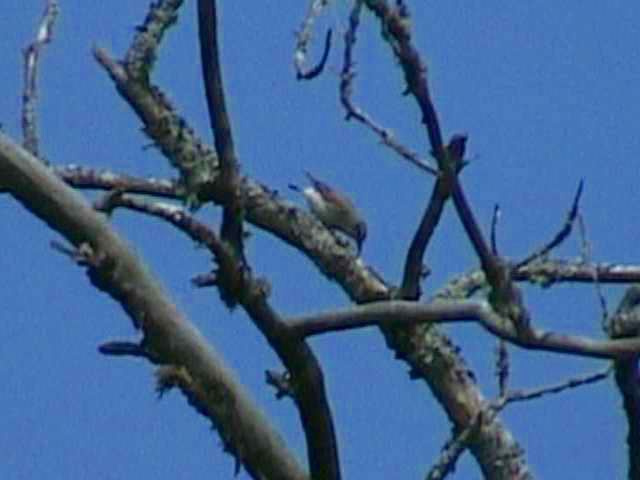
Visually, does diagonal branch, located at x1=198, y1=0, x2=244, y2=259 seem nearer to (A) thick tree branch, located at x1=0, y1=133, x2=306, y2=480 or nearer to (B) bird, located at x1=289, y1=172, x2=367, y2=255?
(A) thick tree branch, located at x1=0, y1=133, x2=306, y2=480

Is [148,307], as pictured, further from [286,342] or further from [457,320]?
[457,320]

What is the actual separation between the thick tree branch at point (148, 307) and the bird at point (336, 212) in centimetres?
82

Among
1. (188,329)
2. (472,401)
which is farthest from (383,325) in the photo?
(472,401)

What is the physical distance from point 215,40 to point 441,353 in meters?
0.85

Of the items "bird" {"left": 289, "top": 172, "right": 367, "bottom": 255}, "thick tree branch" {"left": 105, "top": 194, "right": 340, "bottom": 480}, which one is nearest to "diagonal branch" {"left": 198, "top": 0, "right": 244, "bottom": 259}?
"thick tree branch" {"left": 105, "top": 194, "right": 340, "bottom": 480}

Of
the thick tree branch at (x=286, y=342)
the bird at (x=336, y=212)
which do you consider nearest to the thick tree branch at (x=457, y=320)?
the thick tree branch at (x=286, y=342)

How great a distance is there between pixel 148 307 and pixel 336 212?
2.90 feet

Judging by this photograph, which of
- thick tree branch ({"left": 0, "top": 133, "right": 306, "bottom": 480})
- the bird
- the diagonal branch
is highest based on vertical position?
the bird

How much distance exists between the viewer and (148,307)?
2.52 metres

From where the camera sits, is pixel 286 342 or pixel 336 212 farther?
pixel 336 212

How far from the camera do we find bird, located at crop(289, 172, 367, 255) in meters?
3.36

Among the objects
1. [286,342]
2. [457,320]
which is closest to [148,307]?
[286,342]

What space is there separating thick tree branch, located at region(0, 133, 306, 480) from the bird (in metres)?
0.82

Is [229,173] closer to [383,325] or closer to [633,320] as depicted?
[383,325]
